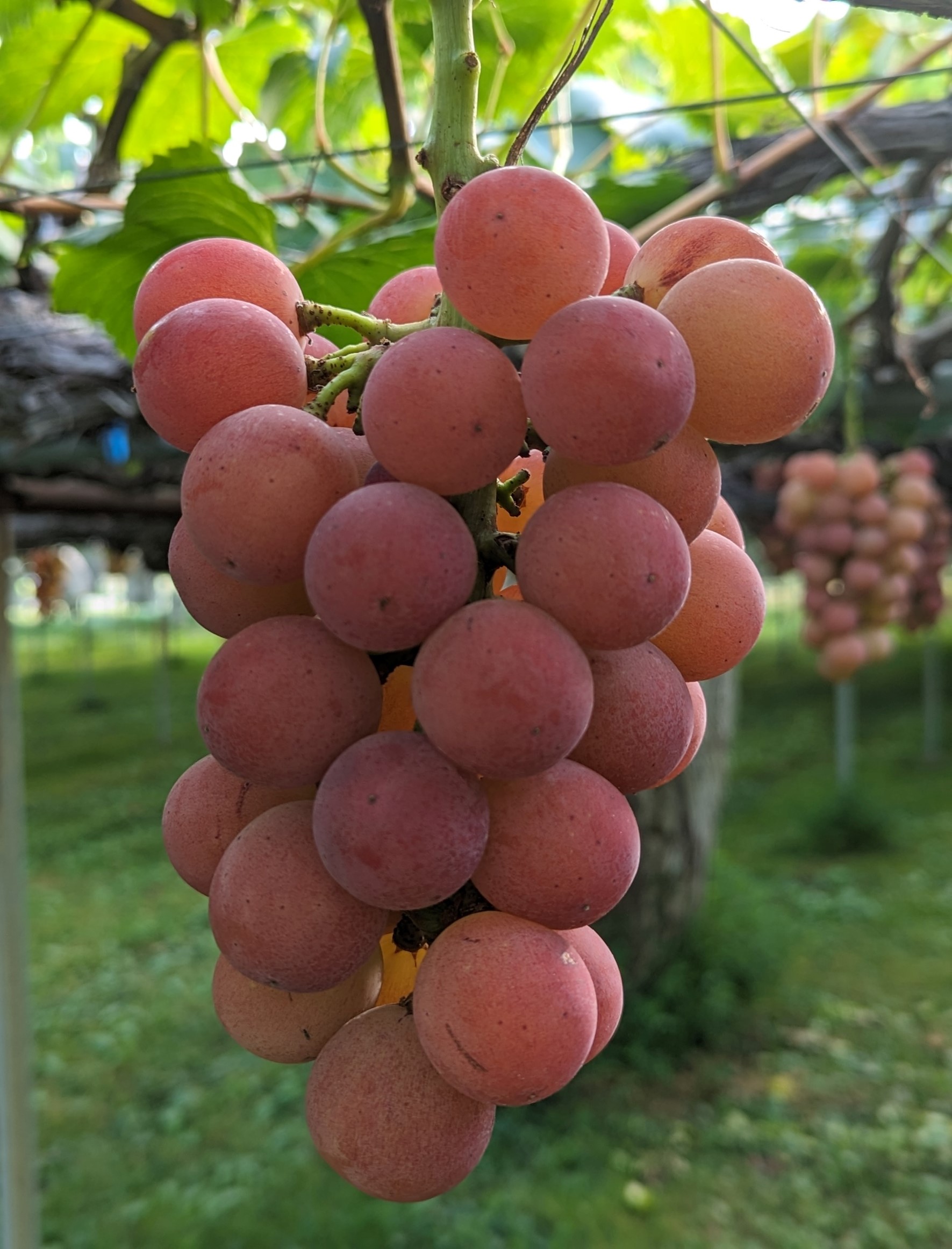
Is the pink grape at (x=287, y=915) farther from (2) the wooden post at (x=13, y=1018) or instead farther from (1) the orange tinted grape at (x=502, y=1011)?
(2) the wooden post at (x=13, y=1018)

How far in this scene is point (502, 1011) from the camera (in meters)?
0.40

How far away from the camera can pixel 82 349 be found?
170cm

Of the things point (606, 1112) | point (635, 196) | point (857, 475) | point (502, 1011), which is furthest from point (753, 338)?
point (606, 1112)

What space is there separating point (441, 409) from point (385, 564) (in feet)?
0.22

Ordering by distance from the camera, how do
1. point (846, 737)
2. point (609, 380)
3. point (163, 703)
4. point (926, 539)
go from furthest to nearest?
point (163, 703)
point (846, 737)
point (926, 539)
point (609, 380)

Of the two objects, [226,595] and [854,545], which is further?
[854,545]

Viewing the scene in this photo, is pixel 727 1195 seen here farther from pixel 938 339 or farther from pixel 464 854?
pixel 464 854

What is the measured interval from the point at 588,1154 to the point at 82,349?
263 centimetres

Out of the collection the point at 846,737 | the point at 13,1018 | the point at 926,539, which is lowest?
the point at 846,737

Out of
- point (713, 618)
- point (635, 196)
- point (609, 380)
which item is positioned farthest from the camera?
point (635, 196)

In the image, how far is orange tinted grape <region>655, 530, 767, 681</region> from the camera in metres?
0.48

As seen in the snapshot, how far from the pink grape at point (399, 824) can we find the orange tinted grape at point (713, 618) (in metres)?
0.14

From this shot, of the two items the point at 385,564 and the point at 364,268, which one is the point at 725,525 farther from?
the point at 364,268

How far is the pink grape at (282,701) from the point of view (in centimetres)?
41
